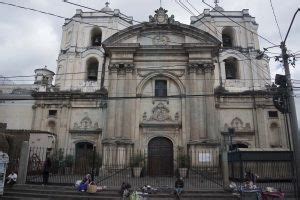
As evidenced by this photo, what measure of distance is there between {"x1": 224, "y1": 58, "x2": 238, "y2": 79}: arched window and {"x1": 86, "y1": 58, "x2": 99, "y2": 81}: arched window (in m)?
13.3

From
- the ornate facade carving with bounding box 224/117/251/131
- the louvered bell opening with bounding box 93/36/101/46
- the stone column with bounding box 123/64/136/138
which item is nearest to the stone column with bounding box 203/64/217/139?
the ornate facade carving with bounding box 224/117/251/131

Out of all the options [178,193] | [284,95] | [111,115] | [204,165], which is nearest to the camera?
[284,95]

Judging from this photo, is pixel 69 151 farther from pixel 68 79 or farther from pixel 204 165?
pixel 204 165

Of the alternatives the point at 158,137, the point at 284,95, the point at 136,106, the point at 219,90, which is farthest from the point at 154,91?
the point at 284,95

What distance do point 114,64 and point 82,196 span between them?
1362 centimetres

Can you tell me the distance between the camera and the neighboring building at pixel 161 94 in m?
24.8

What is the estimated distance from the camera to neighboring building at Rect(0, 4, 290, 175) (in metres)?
24.8

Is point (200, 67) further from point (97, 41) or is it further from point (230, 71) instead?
point (97, 41)

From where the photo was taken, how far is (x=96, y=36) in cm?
3469

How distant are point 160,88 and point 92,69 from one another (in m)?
9.96

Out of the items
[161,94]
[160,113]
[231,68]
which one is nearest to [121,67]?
[161,94]

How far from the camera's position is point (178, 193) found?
14.8 m

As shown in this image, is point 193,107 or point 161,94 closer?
point 193,107

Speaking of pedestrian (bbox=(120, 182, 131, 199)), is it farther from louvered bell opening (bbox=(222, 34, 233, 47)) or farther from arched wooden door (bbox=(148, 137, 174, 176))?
louvered bell opening (bbox=(222, 34, 233, 47))
